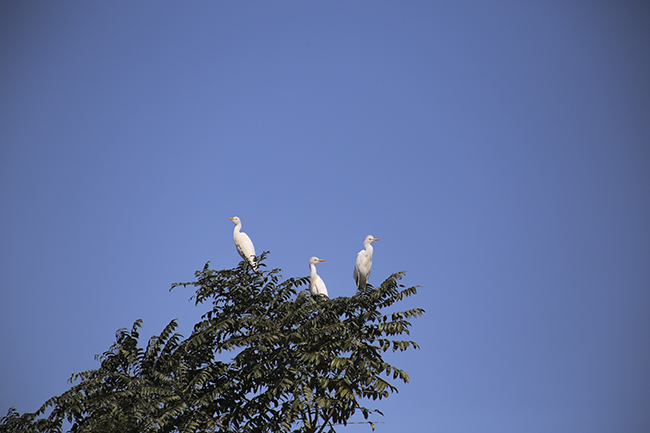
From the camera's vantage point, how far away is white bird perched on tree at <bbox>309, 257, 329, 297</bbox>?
15384 mm

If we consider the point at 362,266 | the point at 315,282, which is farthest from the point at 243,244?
the point at 362,266

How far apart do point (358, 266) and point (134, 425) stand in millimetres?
8100

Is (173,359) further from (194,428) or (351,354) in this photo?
(351,354)

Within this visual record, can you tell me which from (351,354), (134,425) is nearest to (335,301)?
(351,354)

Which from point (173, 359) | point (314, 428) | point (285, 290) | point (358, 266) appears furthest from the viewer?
point (358, 266)

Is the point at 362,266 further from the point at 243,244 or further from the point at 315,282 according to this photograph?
the point at 243,244

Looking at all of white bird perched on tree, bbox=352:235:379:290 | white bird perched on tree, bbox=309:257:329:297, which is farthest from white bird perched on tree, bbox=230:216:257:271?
white bird perched on tree, bbox=352:235:379:290

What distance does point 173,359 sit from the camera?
35.3 feet

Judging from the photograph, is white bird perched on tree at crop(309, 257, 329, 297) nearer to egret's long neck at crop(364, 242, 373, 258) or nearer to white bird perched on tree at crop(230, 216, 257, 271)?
egret's long neck at crop(364, 242, 373, 258)

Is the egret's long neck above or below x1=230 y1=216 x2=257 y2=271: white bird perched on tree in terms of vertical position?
below

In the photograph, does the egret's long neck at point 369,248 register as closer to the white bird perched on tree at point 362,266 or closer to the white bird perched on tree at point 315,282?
the white bird perched on tree at point 362,266

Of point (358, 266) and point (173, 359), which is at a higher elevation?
point (358, 266)

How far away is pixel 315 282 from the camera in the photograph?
51.0 feet

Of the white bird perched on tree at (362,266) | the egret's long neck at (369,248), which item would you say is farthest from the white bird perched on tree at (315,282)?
the egret's long neck at (369,248)
